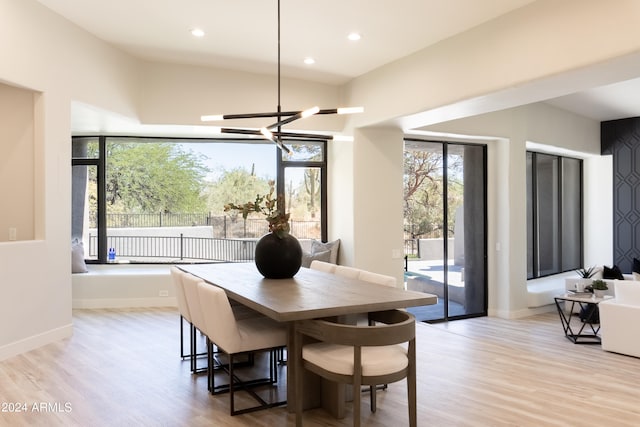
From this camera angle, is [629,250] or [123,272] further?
[629,250]

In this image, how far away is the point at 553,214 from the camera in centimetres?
877

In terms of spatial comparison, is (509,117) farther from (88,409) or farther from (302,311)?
(88,409)

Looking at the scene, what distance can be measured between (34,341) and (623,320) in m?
6.00

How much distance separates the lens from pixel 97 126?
6.56 m

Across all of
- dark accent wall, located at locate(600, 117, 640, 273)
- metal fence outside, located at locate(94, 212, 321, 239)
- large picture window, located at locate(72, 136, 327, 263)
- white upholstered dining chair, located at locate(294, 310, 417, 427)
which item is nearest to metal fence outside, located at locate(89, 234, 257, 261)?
large picture window, located at locate(72, 136, 327, 263)

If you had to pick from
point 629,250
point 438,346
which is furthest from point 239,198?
point 629,250

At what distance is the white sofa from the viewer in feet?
16.5

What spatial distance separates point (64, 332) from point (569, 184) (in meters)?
8.68

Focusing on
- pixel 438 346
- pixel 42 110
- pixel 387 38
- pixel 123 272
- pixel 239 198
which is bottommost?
pixel 438 346

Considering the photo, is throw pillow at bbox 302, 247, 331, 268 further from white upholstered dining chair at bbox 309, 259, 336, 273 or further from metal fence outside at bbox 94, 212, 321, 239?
white upholstered dining chair at bbox 309, 259, 336, 273

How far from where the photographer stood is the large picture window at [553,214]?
833cm

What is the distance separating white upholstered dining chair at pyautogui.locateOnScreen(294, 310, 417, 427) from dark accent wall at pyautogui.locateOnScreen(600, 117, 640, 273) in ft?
24.9

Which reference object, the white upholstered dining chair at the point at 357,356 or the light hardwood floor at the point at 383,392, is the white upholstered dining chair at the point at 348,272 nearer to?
the light hardwood floor at the point at 383,392

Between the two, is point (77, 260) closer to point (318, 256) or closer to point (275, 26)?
point (318, 256)
